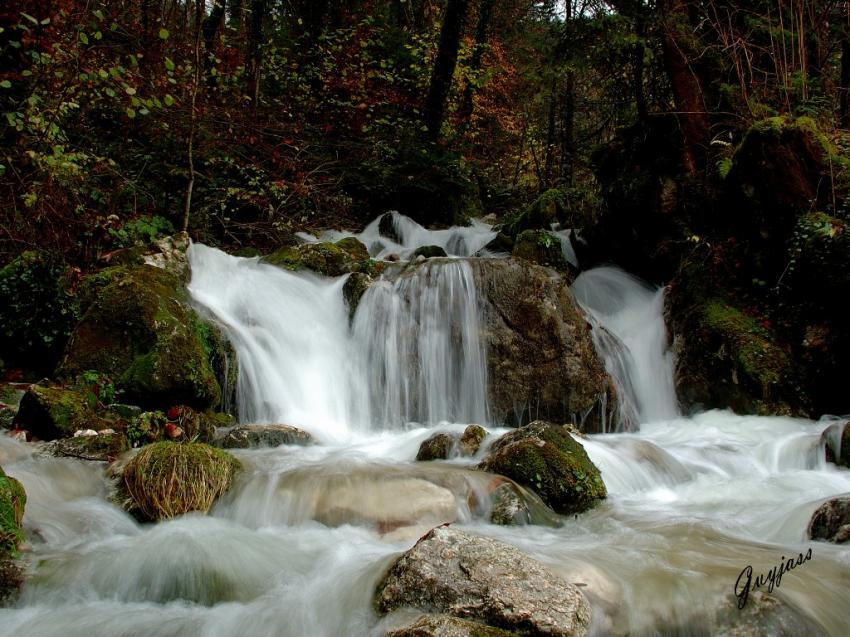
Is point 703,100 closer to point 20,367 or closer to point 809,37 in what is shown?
point 809,37

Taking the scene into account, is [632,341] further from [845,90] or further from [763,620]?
[763,620]

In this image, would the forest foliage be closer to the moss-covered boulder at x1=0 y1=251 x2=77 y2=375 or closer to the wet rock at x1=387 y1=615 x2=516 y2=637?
the moss-covered boulder at x1=0 y1=251 x2=77 y2=375

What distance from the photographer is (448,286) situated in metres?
→ 8.68

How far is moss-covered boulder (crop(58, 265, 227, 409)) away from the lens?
20.4 feet

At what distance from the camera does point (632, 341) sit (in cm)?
954

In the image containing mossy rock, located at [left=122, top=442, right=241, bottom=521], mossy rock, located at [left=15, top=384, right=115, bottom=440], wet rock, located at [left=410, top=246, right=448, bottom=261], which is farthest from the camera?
wet rock, located at [left=410, top=246, right=448, bottom=261]

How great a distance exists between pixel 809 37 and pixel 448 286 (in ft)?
23.7

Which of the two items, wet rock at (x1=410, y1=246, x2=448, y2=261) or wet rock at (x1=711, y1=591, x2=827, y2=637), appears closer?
wet rock at (x1=711, y1=591, x2=827, y2=637)

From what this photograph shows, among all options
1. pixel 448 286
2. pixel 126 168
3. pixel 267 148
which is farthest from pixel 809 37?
pixel 126 168

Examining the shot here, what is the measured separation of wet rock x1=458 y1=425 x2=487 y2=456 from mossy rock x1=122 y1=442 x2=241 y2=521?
2294 mm

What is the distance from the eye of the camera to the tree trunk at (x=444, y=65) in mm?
14062
